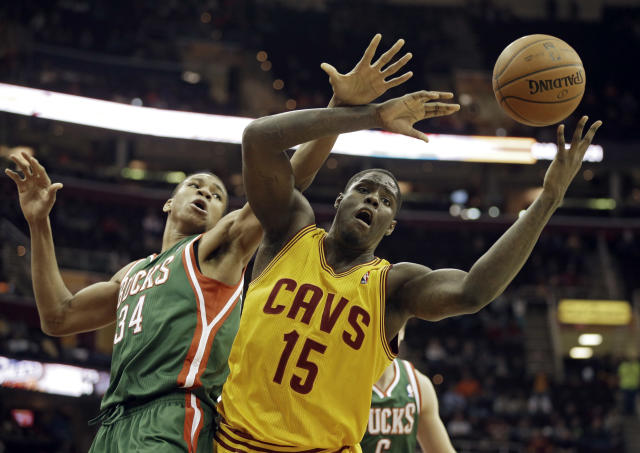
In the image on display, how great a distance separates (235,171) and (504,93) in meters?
22.9

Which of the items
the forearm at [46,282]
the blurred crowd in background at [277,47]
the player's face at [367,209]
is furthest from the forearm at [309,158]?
the blurred crowd in background at [277,47]

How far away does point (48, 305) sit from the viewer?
448 centimetres

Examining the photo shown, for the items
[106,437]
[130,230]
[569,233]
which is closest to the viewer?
[106,437]

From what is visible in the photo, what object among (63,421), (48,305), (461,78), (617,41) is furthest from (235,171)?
(48,305)

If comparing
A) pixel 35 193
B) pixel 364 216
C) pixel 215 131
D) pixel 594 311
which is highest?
pixel 215 131

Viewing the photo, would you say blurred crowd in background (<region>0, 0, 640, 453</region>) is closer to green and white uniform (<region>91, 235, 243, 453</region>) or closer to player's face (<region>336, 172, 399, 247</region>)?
green and white uniform (<region>91, 235, 243, 453</region>)

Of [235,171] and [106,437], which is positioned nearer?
[106,437]

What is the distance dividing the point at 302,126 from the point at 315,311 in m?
0.78

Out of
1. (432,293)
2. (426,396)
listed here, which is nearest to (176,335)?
(432,293)

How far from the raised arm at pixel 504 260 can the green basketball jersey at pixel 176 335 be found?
3.38 ft

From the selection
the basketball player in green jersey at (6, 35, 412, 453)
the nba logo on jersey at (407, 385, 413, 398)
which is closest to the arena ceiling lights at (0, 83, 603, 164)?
the nba logo on jersey at (407, 385, 413, 398)

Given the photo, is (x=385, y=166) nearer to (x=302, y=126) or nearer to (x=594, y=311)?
(x=594, y=311)

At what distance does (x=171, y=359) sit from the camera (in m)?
3.72

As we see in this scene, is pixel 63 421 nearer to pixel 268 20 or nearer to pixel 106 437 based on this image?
pixel 106 437
